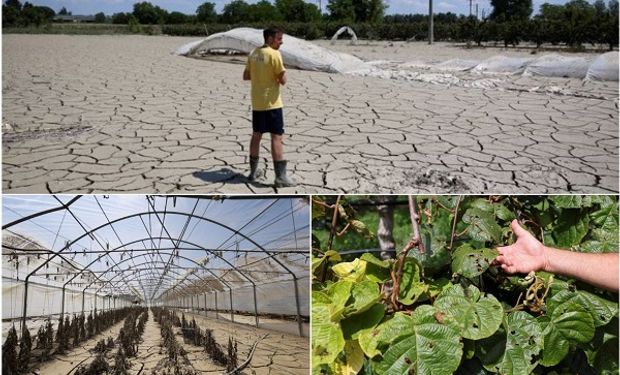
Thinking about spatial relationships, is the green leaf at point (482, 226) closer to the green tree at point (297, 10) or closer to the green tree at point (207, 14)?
the green tree at point (297, 10)

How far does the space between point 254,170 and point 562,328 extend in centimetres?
297

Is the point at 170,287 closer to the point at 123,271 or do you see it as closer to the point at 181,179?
the point at 123,271

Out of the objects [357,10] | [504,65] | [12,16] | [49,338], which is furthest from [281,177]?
[357,10]

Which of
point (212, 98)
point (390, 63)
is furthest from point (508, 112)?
point (390, 63)

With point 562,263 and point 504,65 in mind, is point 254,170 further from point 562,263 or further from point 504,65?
point 504,65

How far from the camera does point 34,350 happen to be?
2.02m

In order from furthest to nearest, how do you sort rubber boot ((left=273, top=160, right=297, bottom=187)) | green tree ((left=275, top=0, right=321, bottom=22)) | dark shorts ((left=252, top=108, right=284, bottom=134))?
green tree ((left=275, top=0, right=321, bottom=22)) → rubber boot ((left=273, top=160, right=297, bottom=187)) → dark shorts ((left=252, top=108, right=284, bottom=134))

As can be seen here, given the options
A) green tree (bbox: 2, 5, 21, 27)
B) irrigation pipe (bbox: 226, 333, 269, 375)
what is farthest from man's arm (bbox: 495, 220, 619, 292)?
green tree (bbox: 2, 5, 21, 27)

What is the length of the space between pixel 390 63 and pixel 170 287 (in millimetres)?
10666

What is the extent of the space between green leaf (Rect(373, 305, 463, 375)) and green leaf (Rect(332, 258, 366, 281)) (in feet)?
0.55

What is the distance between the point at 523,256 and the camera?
1.55m

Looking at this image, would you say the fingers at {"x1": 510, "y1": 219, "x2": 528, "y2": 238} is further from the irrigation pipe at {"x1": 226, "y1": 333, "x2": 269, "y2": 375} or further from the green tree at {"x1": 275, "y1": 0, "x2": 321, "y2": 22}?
the green tree at {"x1": 275, "y1": 0, "x2": 321, "y2": 22}

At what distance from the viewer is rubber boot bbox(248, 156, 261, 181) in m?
4.19

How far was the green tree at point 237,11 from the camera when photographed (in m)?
22.1
